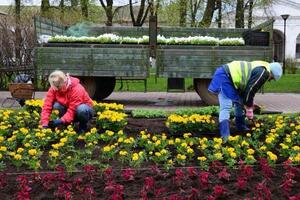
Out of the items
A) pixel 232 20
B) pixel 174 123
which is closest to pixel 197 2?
pixel 232 20

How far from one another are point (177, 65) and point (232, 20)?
794 inches

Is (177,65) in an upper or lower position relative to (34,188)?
upper

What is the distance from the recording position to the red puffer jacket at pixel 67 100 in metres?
7.21

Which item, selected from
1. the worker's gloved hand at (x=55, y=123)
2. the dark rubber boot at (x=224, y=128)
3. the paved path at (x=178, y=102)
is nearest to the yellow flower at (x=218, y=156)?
the dark rubber boot at (x=224, y=128)

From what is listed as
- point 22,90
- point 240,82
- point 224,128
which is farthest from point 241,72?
point 22,90

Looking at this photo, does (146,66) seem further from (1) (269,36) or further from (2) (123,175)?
(2) (123,175)

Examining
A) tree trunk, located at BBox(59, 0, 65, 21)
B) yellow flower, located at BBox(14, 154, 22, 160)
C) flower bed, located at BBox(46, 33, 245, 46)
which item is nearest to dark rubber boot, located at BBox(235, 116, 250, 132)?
yellow flower, located at BBox(14, 154, 22, 160)

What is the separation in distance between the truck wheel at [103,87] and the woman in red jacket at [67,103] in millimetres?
7134

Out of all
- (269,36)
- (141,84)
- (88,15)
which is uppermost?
(88,15)

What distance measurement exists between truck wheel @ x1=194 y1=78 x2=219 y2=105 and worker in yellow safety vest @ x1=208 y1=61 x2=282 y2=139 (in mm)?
6613

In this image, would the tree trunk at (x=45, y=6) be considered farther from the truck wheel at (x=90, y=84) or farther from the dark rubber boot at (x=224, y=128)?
the dark rubber boot at (x=224, y=128)

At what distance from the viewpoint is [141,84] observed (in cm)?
2381

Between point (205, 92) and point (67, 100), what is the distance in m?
7.19

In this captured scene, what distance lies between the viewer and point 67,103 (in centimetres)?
748
